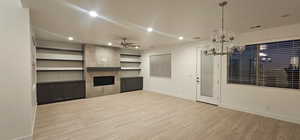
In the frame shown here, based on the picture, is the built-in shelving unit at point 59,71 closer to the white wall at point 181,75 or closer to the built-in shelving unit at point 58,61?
the built-in shelving unit at point 58,61

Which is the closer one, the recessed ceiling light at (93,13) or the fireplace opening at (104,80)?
the recessed ceiling light at (93,13)

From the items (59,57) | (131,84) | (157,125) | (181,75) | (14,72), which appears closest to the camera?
(14,72)

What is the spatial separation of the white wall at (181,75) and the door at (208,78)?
0.22m

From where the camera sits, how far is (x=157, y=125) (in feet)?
10.4

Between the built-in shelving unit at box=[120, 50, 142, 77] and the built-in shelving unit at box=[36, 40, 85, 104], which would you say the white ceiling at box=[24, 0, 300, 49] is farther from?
the built-in shelving unit at box=[120, 50, 142, 77]

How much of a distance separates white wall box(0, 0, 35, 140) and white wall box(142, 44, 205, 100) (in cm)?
514

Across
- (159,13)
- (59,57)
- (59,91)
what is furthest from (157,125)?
(59,57)

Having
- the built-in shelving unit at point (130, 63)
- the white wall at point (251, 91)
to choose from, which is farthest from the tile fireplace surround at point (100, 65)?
the white wall at point (251, 91)

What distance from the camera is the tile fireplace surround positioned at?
6.02 m

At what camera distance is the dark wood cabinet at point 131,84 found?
7256 mm

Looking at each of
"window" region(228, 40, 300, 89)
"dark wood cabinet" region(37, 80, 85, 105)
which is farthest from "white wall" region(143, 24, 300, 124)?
"dark wood cabinet" region(37, 80, 85, 105)

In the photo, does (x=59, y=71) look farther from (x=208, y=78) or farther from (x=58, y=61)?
(x=208, y=78)

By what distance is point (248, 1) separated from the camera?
2168mm

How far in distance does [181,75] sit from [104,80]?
382 centimetres
